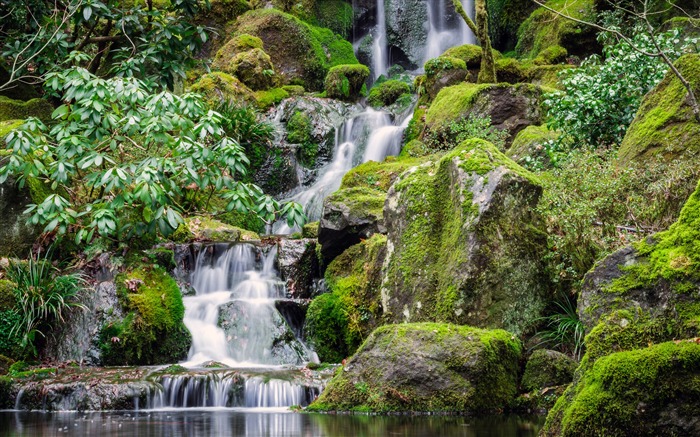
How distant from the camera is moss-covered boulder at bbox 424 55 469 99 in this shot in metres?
17.5

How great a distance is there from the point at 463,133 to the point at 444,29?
13.6 metres

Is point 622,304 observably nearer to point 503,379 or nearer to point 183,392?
point 503,379

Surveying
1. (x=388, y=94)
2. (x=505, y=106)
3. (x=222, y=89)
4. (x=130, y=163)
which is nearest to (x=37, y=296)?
(x=130, y=163)

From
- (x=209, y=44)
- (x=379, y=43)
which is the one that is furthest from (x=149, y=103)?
(x=379, y=43)

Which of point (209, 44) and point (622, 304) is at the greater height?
point (209, 44)

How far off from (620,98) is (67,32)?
9542 millimetres

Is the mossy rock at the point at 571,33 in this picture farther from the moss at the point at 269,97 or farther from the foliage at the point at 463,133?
the moss at the point at 269,97

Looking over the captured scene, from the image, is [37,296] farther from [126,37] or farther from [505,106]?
[505,106]

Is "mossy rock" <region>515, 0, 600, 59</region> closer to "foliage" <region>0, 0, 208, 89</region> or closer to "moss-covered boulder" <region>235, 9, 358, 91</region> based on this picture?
"moss-covered boulder" <region>235, 9, 358, 91</region>

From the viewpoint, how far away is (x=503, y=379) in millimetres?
7207

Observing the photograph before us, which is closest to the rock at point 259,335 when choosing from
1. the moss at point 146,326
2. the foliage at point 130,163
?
the moss at point 146,326

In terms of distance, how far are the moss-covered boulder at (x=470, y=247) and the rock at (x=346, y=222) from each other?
189 centimetres

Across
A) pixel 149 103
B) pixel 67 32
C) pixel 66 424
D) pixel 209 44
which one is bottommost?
pixel 66 424

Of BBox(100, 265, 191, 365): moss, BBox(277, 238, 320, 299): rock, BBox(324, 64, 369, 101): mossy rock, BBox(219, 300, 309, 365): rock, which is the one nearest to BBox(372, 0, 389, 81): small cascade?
BBox(324, 64, 369, 101): mossy rock
